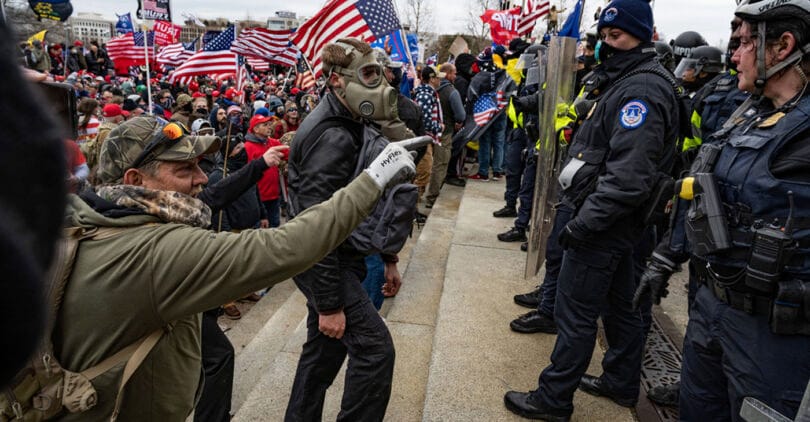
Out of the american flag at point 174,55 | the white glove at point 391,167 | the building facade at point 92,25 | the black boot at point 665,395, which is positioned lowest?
the black boot at point 665,395

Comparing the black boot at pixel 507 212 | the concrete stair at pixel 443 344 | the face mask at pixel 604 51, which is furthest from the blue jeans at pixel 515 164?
the face mask at pixel 604 51

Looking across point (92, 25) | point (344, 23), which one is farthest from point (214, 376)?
point (92, 25)

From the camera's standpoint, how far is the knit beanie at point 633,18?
2.81 metres

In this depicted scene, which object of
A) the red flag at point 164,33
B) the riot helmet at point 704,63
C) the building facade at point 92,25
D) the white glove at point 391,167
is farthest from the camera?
the building facade at point 92,25

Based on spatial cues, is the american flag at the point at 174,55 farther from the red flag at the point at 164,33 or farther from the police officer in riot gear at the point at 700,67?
the police officer in riot gear at the point at 700,67

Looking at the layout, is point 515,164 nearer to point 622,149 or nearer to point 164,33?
point 622,149

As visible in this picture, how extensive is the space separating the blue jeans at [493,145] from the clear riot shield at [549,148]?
16.3 ft

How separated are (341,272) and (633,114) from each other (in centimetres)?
169

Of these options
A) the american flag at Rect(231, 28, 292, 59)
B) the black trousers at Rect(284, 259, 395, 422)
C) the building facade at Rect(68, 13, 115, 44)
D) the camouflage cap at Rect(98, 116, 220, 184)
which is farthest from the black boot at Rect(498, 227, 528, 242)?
the building facade at Rect(68, 13, 115, 44)

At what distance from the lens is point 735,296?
80.6 inches

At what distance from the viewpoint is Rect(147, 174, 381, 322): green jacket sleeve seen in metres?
1.47

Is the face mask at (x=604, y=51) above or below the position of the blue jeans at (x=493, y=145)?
above

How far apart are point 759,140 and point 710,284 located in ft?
2.10

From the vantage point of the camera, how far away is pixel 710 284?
2215mm
